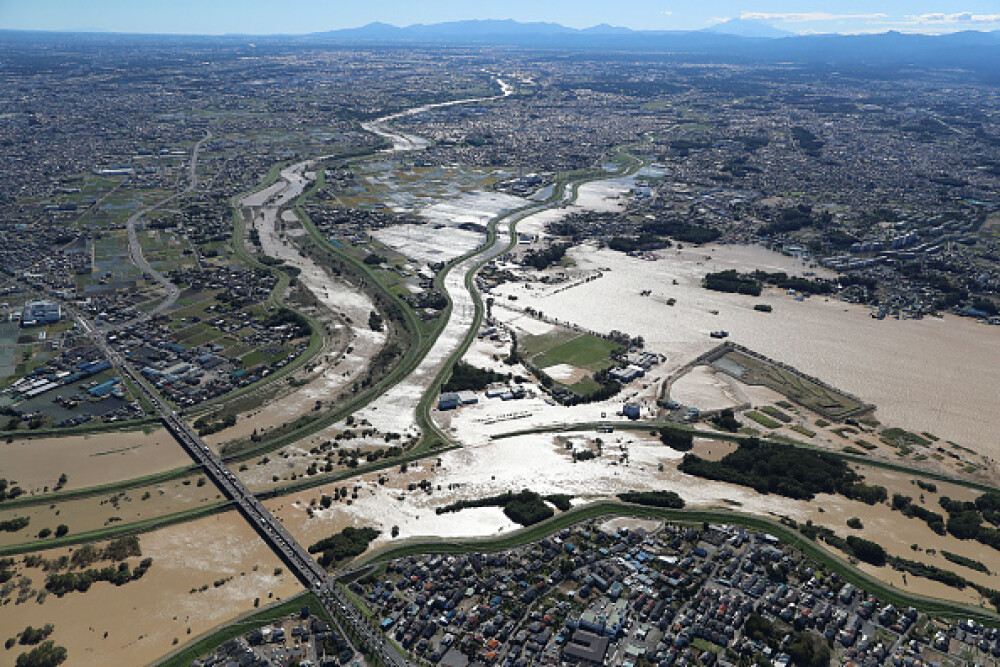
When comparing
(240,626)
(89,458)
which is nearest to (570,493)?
(240,626)

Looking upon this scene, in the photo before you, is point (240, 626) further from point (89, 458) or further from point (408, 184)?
point (408, 184)

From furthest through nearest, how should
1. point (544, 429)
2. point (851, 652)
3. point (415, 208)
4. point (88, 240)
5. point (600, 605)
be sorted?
point (415, 208), point (88, 240), point (544, 429), point (600, 605), point (851, 652)

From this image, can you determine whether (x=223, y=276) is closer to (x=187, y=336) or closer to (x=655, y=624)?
(x=187, y=336)

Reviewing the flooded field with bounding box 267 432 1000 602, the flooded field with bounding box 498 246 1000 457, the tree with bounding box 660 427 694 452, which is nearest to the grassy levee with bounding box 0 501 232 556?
the flooded field with bounding box 267 432 1000 602

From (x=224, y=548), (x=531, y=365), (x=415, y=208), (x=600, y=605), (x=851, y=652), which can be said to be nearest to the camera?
(x=851, y=652)

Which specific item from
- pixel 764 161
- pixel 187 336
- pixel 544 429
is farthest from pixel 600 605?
pixel 764 161

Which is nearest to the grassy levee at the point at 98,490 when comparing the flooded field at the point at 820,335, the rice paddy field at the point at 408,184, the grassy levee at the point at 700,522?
the grassy levee at the point at 700,522

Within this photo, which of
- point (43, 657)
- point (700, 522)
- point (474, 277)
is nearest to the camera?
point (43, 657)
